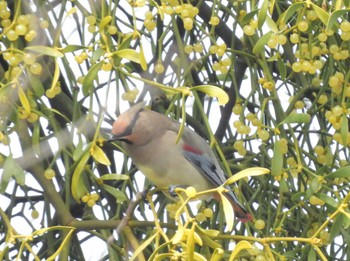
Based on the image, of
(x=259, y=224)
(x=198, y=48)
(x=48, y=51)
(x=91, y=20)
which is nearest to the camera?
(x=48, y=51)

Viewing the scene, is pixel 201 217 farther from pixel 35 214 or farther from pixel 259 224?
pixel 35 214

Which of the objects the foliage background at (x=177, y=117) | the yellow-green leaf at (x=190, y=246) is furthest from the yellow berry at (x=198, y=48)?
the yellow-green leaf at (x=190, y=246)

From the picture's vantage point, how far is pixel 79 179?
1.59 metres

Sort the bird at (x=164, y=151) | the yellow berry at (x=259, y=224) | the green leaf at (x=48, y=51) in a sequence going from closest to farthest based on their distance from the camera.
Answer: the green leaf at (x=48, y=51)
the yellow berry at (x=259, y=224)
the bird at (x=164, y=151)

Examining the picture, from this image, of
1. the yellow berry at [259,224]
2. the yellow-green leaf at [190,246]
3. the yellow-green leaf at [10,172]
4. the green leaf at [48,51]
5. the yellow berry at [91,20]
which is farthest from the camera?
the yellow berry at [259,224]

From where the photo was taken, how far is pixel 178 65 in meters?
1.84

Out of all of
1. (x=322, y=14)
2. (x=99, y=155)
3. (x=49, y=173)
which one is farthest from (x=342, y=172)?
(x=49, y=173)

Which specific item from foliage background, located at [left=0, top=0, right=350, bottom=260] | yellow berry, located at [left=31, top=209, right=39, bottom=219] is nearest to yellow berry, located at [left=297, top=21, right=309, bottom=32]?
foliage background, located at [left=0, top=0, right=350, bottom=260]

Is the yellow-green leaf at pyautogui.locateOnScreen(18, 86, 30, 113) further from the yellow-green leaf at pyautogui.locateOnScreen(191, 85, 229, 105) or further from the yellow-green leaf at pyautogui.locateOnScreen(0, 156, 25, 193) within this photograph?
the yellow-green leaf at pyautogui.locateOnScreen(191, 85, 229, 105)

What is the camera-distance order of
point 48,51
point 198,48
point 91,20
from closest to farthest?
1. point 48,51
2. point 91,20
3. point 198,48

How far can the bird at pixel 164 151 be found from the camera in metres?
1.89

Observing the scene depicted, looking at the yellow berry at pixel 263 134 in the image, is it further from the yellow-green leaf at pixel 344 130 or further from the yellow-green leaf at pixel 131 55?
the yellow-green leaf at pixel 131 55

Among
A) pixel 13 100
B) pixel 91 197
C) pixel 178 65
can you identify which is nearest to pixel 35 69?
pixel 13 100

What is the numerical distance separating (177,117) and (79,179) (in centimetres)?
29
